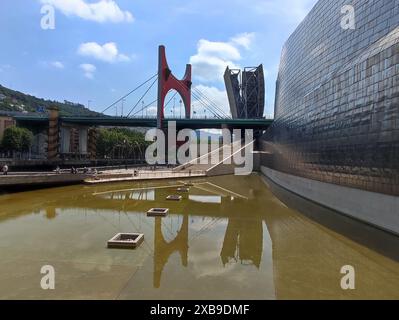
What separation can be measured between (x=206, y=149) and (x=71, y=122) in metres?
25.4

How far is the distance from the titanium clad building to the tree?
56.9 meters

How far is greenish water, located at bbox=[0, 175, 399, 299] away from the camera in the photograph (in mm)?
7621

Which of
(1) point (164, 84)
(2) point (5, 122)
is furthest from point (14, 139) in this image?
(1) point (164, 84)

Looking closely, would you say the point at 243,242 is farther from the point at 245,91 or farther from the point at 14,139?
the point at 245,91

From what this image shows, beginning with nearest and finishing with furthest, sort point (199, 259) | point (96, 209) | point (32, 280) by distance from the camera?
point (32, 280)
point (199, 259)
point (96, 209)

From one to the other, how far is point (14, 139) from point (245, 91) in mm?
51524

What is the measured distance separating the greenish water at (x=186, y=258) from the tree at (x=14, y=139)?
57313 millimetres

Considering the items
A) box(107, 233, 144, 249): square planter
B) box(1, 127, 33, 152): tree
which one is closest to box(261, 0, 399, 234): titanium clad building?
box(107, 233, 144, 249): square planter

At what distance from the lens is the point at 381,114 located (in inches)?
593

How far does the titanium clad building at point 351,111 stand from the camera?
14406 mm

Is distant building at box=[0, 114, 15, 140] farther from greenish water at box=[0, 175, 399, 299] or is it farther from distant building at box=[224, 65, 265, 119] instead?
greenish water at box=[0, 175, 399, 299]

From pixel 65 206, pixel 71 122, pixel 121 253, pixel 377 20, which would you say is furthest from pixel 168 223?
pixel 71 122

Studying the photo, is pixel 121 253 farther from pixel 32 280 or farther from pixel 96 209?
pixel 96 209

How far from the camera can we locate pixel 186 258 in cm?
1022
